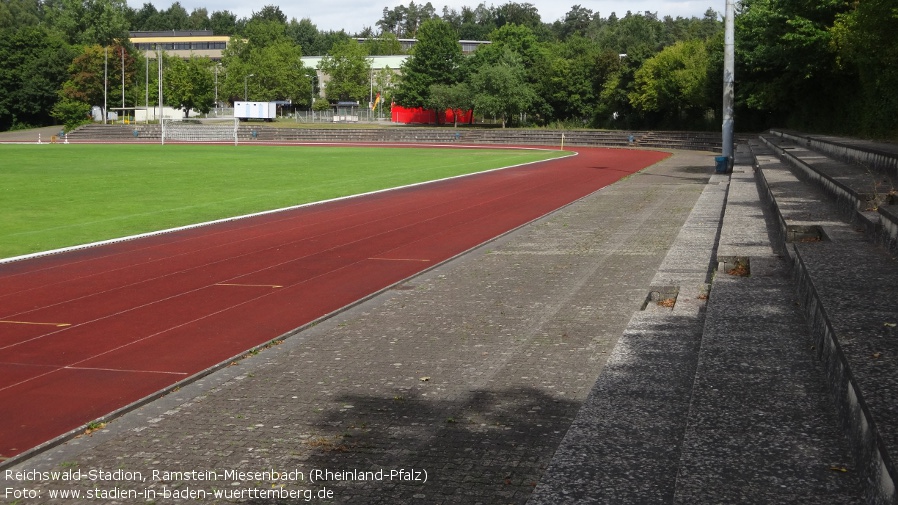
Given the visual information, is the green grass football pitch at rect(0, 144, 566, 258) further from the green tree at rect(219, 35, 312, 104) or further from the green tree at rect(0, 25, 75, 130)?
the green tree at rect(219, 35, 312, 104)

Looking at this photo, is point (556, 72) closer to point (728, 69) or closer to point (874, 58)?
point (728, 69)

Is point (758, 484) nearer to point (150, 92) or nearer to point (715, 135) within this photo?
point (715, 135)

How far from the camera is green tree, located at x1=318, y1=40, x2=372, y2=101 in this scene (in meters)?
122

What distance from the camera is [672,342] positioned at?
8547 mm

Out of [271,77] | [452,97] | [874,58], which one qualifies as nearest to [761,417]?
[874,58]

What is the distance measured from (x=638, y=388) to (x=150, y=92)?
124753mm

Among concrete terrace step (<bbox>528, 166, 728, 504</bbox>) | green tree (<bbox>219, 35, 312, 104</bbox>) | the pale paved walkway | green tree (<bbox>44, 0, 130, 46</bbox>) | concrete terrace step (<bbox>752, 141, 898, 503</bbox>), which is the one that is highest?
green tree (<bbox>44, 0, 130, 46</bbox>)

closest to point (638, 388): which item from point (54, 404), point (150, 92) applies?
point (54, 404)

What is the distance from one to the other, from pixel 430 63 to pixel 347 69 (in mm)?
24095

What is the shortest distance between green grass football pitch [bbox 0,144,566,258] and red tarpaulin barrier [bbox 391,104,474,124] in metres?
58.4

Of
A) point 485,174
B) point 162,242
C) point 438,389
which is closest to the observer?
point 438,389

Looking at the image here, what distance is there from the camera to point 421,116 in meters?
113

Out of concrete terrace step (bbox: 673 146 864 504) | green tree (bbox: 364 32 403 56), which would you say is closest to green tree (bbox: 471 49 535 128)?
green tree (bbox: 364 32 403 56)

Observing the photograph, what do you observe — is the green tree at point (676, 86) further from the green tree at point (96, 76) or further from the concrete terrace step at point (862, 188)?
the green tree at point (96, 76)
